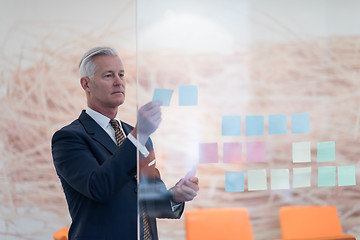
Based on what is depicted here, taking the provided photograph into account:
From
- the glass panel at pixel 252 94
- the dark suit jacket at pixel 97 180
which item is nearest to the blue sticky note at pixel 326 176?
the glass panel at pixel 252 94

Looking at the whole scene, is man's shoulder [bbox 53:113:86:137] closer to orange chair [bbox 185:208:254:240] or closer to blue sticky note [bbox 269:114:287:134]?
orange chair [bbox 185:208:254:240]

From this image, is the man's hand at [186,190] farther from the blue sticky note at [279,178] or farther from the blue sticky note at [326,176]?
the blue sticky note at [326,176]

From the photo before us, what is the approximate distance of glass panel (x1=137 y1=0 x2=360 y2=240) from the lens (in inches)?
37.0

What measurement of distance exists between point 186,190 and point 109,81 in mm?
660

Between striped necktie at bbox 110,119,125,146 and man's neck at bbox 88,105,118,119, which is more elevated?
man's neck at bbox 88,105,118,119

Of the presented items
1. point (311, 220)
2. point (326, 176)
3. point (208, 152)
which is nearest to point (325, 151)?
point (326, 176)

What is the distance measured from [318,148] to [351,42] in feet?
0.98

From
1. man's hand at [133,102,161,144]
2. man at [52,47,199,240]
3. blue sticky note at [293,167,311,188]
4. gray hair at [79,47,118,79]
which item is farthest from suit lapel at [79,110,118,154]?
blue sticky note at [293,167,311,188]

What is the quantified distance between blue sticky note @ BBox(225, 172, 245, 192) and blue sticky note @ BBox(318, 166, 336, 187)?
219mm

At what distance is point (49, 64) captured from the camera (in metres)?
2.99

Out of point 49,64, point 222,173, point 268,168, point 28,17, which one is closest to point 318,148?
point 268,168

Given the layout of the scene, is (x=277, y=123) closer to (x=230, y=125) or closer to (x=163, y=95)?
(x=230, y=125)

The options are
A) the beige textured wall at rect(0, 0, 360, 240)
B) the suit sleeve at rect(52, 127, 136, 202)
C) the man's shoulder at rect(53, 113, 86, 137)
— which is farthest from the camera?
Answer: the man's shoulder at rect(53, 113, 86, 137)

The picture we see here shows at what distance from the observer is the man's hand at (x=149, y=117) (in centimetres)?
96
